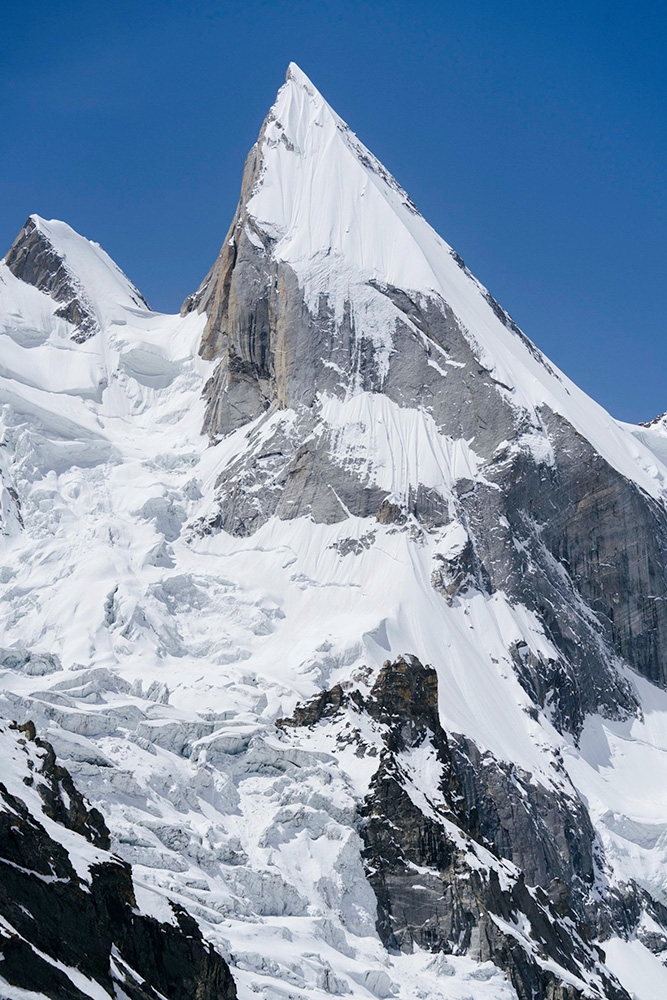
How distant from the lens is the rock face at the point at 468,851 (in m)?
125

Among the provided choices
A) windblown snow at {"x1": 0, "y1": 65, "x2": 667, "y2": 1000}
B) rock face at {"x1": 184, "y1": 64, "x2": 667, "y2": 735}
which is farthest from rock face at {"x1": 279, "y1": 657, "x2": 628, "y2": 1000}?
rock face at {"x1": 184, "y1": 64, "x2": 667, "y2": 735}

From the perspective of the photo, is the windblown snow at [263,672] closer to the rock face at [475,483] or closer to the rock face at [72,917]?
the rock face at [475,483]

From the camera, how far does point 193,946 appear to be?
92312 millimetres

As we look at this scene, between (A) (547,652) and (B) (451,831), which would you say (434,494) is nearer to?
(A) (547,652)

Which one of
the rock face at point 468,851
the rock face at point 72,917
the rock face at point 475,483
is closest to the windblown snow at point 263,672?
the rock face at point 475,483

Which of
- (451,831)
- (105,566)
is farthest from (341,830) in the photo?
(105,566)

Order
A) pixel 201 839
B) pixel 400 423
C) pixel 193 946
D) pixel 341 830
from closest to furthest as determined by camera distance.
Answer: pixel 193 946 < pixel 201 839 < pixel 341 830 < pixel 400 423

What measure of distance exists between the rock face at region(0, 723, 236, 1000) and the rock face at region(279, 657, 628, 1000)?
32.6 m

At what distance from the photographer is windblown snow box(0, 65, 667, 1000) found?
11831 centimetres

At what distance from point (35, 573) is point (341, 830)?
55292mm

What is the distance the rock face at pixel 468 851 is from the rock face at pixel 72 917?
32.6 metres

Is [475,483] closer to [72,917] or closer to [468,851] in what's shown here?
[468,851]

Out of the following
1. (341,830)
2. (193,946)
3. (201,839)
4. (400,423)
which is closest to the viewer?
(193,946)

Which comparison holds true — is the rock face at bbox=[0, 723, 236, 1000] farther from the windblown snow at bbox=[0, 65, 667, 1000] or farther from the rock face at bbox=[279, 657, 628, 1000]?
the rock face at bbox=[279, 657, 628, 1000]
